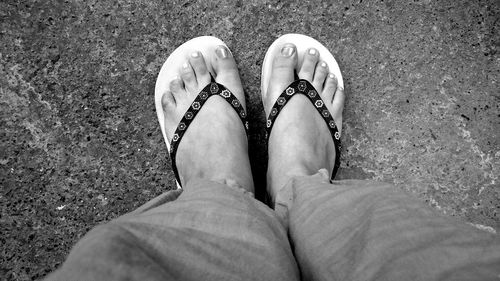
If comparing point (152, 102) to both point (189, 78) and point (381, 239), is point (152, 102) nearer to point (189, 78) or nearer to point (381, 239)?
point (189, 78)

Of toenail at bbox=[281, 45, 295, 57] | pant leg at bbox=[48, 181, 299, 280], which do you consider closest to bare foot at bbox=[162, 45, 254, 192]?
toenail at bbox=[281, 45, 295, 57]

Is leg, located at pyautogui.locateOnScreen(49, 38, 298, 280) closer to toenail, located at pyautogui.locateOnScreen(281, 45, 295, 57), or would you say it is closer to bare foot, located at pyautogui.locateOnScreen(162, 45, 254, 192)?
bare foot, located at pyautogui.locateOnScreen(162, 45, 254, 192)

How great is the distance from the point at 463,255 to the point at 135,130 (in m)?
0.81

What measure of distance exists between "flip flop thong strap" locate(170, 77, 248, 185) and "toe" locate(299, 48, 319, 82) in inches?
7.8

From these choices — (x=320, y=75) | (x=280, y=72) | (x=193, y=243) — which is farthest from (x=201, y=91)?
(x=193, y=243)

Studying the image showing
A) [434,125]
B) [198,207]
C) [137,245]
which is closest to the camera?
[137,245]

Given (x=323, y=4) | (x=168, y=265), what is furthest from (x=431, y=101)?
(x=168, y=265)

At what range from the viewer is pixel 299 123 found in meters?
0.98

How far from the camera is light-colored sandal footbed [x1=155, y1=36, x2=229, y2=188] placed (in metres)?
1.01

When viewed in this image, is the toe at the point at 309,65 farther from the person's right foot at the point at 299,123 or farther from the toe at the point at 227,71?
the toe at the point at 227,71

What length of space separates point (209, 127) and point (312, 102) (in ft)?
0.95

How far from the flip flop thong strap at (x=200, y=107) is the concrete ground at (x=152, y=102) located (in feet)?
0.20

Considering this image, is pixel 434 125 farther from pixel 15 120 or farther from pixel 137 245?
pixel 15 120

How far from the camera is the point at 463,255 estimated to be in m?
0.47
